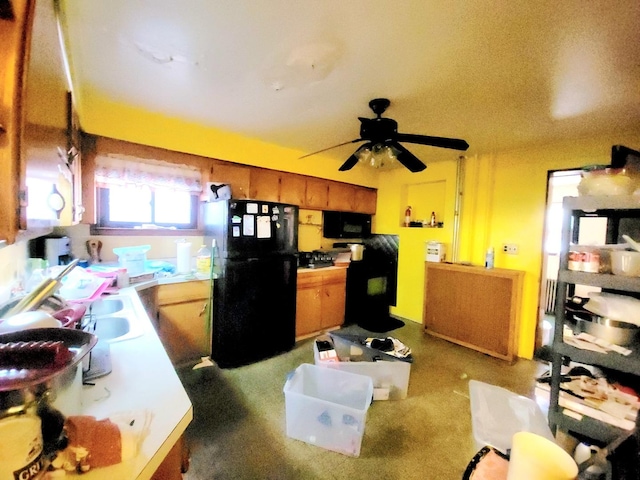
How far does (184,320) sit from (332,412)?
1603mm

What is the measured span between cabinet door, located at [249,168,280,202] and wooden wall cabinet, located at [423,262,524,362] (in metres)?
2.16

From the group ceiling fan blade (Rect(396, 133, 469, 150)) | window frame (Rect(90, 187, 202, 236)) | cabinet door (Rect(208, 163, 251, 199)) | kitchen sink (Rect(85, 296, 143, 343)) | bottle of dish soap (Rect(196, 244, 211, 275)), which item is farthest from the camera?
cabinet door (Rect(208, 163, 251, 199))

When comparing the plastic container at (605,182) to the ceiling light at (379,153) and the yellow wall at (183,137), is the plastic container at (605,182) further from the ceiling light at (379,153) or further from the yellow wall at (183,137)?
the yellow wall at (183,137)

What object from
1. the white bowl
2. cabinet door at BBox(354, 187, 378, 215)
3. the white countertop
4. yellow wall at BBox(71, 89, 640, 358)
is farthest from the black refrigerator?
the white bowl

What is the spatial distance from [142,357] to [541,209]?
146 inches

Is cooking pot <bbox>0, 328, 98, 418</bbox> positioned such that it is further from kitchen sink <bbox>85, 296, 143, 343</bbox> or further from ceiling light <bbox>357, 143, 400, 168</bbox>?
ceiling light <bbox>357, 143, 400, 168</bbox>

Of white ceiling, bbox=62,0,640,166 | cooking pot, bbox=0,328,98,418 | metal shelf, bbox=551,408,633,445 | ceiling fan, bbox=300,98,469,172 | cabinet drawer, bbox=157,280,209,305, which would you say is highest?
white ceiling, bbox=62,0,640,166

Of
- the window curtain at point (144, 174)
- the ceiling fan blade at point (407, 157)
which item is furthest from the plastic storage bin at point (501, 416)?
the window curtain at point (144, 174)

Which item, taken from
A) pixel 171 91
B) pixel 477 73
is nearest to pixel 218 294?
pixel 171 91

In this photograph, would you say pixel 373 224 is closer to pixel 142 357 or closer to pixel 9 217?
pixel 142 357

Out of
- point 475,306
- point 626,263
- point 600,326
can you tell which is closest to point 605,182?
Answer: point 626,263

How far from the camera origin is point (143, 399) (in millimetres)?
840

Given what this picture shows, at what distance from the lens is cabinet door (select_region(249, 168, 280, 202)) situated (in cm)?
312

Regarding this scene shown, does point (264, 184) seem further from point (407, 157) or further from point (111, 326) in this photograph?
point (111, 326)
